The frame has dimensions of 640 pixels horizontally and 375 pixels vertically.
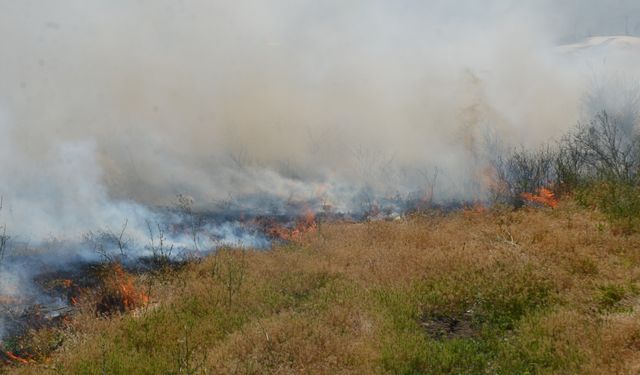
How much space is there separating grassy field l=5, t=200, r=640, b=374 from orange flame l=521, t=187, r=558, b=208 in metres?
2.19

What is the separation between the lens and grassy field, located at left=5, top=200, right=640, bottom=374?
16.7ft

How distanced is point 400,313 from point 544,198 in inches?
319

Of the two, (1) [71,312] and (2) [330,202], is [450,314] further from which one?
(2) [330,202]

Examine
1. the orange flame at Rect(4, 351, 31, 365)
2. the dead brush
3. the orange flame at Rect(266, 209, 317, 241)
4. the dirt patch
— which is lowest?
the orange flame at Rect(4, 351, 31, 365)

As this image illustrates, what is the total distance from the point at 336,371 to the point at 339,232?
7714 millimetres

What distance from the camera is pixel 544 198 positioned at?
12727 millimetres

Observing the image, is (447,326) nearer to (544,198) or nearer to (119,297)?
(119,297)

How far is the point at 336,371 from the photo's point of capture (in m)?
5.04

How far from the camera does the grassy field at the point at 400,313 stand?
16.7 feet

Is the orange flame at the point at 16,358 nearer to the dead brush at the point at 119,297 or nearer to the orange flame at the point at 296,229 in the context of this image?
the dead brush at the point at 119,297

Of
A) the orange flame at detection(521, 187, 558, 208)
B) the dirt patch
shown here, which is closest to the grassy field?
the dirt patch

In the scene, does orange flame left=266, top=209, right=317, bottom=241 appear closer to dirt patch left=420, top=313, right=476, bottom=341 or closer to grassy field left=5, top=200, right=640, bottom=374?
grassy field left=5, top=200, right=640, bottom=374

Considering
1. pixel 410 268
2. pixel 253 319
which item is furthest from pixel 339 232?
pixel 253 319

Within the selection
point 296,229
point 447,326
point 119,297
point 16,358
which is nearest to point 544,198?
point 296,229
